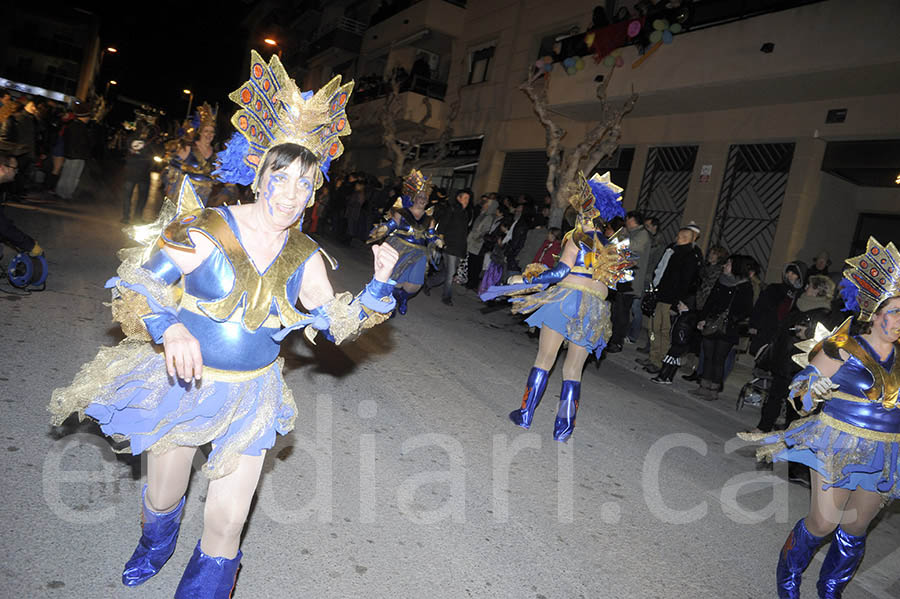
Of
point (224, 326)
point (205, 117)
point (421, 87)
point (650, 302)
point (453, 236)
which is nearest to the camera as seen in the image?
point (224, 326)

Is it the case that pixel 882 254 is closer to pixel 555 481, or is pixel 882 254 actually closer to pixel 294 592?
pixel 555 481

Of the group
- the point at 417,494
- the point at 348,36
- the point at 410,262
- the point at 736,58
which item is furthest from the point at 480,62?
the point at 417,494

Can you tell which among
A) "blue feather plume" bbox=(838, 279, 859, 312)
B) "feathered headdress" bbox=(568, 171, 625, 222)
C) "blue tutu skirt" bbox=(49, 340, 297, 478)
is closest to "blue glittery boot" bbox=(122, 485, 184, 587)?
"blue tutu skirt" bbox=(49, 340, 297, 478)

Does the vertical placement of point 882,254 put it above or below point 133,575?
above

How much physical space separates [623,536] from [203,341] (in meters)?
3.05

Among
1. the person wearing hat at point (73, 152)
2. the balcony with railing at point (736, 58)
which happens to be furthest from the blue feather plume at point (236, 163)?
the person wearing hat at point (73, 152)

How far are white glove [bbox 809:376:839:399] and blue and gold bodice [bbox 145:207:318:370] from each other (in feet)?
10.1

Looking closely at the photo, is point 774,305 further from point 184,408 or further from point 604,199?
point 184,408

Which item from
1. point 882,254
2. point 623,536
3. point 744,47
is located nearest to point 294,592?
point 623,536

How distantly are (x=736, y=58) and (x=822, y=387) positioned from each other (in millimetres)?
10860

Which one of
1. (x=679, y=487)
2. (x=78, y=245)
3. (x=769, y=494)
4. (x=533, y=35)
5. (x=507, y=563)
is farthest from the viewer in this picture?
(x=533, y=35)

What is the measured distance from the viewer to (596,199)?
5461 mm

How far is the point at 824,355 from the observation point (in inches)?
153

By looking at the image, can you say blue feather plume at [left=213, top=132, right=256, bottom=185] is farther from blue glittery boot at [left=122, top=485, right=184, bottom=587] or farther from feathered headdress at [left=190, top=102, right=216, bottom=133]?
feathered headdress at [left=190, top=102, right=216, bottom=133]
